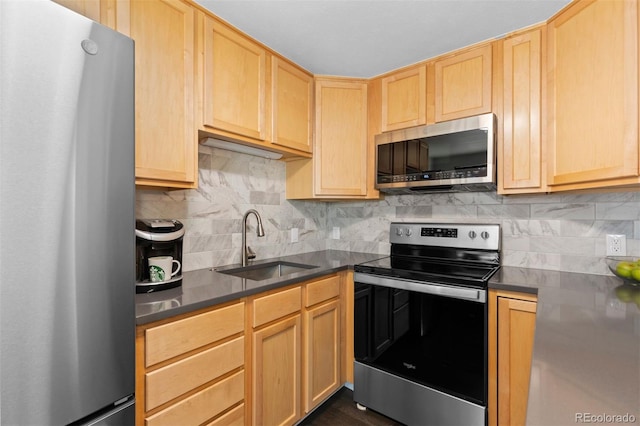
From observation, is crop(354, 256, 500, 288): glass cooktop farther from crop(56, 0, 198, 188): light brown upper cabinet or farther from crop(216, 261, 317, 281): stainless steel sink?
crop(56, 0, 198, 188): light brown upper cabinet

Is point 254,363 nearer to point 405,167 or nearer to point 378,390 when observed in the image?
point 378,390

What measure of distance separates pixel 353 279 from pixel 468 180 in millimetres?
961

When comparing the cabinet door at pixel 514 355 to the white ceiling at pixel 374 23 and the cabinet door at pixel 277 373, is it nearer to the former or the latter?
the cabinet door at pixel 277 373

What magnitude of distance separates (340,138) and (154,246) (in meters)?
1.47

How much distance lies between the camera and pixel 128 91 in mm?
931

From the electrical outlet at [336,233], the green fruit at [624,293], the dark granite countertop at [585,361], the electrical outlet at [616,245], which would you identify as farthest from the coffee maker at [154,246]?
the electrical outlet at [616,245]

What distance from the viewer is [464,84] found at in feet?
6.32

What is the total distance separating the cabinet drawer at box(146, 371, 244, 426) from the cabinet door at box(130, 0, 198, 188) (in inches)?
36.4

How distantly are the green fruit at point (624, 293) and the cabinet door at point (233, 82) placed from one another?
6.19 ft

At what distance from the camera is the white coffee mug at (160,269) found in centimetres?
140

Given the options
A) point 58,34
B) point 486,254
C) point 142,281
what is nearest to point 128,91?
point 58,34

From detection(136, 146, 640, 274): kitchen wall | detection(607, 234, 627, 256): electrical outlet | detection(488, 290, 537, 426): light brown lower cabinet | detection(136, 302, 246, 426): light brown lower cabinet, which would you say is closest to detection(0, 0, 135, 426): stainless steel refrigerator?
detection(136, 302, 246, 426): light brown lower cabinet

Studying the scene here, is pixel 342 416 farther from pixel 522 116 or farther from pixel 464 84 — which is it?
pixel 464 84

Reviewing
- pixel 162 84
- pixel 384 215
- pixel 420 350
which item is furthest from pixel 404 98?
pixel 420 350
